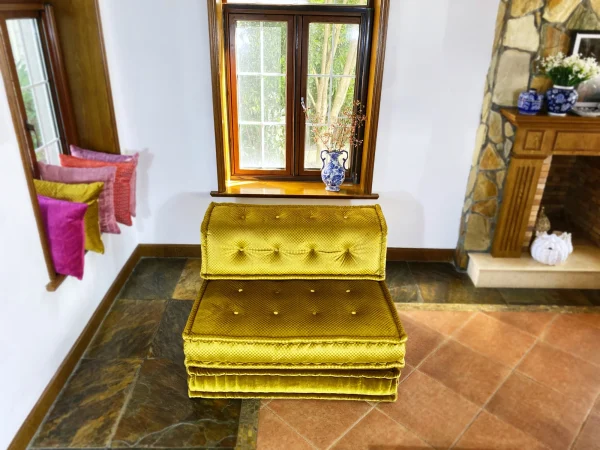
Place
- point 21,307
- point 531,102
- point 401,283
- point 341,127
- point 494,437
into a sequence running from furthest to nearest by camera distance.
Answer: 1. point 401,283
2. point 341,127
3. point 531,102
4. point 494,437
5. point 21,307

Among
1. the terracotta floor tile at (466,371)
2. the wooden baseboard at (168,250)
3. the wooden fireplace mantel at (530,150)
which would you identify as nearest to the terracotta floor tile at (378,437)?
the terracotta floor tile at (466,371)

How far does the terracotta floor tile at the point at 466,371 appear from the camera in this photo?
265 centimetres

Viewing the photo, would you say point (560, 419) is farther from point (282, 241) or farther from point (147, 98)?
point (147, 98)

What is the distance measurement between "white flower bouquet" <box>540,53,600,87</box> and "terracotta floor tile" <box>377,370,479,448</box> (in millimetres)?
2042

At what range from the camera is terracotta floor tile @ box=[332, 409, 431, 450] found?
2.31 meters

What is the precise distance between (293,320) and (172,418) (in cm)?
79

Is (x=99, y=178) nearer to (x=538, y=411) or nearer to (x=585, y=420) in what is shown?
(x=538, y=411)

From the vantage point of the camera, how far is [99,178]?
108 inches

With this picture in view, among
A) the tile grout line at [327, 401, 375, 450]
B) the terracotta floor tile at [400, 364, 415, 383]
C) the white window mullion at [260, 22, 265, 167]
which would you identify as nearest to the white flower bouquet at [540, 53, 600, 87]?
the white window mullion at [260, 22, 265, 167]

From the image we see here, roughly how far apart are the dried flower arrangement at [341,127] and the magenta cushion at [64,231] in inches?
70.7

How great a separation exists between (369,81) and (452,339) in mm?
1852

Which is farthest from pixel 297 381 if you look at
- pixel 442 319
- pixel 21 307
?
pixel 21 307

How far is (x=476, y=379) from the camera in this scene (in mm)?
2725

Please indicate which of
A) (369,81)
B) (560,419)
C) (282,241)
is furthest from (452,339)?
(369,81)
